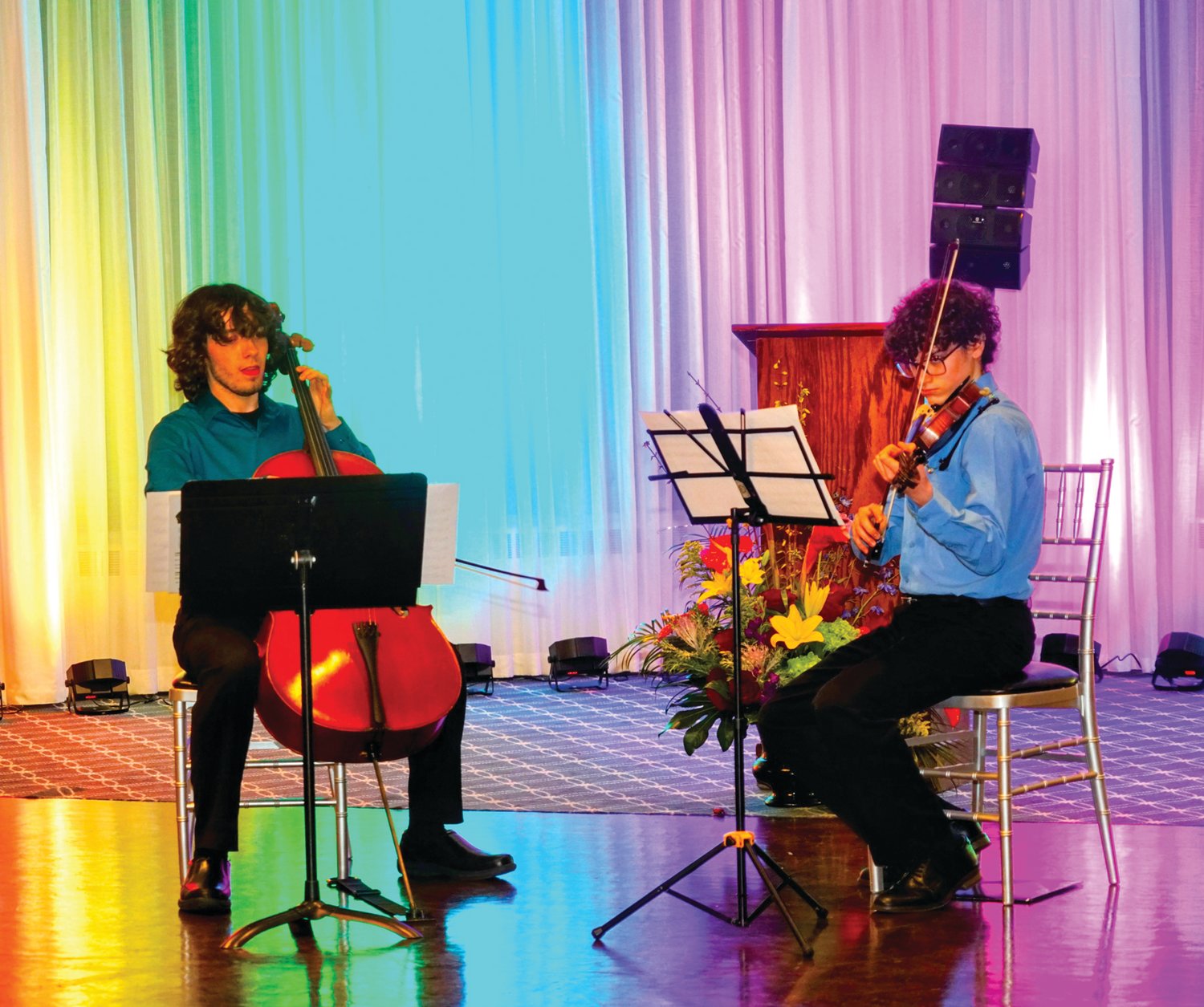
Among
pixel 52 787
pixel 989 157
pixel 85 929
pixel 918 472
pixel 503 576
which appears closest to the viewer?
pixel 918 472

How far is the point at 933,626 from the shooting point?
3199mm

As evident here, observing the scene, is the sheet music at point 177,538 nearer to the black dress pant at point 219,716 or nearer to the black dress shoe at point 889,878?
the black dress pant at point 219,716

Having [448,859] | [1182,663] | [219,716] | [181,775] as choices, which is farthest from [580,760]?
[1182,663]

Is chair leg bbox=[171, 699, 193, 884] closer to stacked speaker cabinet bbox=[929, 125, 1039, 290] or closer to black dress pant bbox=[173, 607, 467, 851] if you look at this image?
black dress pant bbox=[173, 607, 467, 851]

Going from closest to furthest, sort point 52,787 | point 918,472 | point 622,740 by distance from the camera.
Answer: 1. point 918,472
2. point 52,787
3. point 622,740

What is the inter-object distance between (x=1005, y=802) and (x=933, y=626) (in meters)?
0.37

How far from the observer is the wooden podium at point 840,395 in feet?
13.9

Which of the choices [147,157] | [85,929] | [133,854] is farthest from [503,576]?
[85,929]

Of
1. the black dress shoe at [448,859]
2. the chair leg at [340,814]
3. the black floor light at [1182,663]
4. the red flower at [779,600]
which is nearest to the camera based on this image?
the chair leg at [340,814]

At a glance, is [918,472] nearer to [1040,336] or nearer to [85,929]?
[85,929]

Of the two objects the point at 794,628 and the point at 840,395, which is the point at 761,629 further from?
the point at 840,395

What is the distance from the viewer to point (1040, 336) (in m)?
6.59

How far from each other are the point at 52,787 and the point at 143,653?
1709 millimetres

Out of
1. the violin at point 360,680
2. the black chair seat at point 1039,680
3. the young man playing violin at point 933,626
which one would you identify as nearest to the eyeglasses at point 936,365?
the young man playing violin at point 933,626
